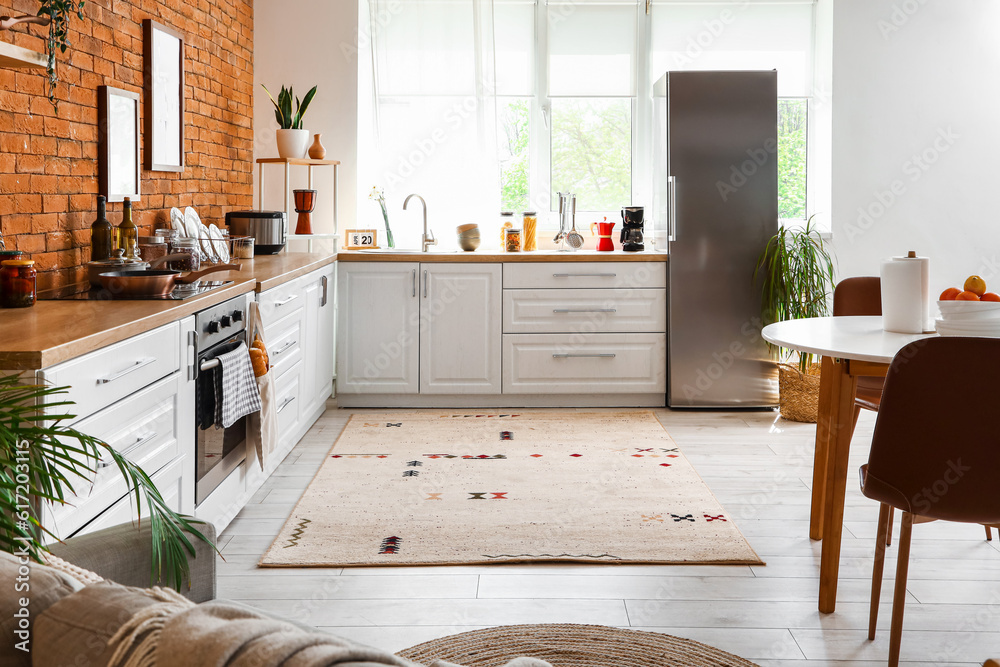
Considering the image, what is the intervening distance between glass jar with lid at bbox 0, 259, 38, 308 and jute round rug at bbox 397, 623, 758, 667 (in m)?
1.32

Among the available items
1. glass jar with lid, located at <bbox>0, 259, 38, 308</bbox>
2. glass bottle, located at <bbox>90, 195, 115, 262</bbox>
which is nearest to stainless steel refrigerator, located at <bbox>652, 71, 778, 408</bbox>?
glass bottle, located at <bbox>90, 195, 115, 262</bbox>

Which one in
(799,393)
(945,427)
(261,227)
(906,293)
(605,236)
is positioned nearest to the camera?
(945,427)

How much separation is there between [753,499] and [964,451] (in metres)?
1.44

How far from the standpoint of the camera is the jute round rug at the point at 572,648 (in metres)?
2.03

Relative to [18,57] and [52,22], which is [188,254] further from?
[18,57]

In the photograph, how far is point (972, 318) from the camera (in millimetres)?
2309

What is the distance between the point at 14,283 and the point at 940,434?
2.28m

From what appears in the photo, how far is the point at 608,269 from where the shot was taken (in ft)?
15.7

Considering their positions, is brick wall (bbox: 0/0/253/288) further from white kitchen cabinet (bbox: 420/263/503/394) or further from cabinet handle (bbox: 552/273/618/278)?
cabinet handle (bbox: 552/273/618/278)

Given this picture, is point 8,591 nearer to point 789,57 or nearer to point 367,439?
point 367,439

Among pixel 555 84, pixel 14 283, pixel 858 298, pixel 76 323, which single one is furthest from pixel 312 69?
A: pixel 76 323

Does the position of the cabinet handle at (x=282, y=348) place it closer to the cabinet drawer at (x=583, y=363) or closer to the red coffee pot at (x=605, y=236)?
the cabinet drawer at (x=583, y=363)

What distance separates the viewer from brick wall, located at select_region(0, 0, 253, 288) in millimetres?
2578

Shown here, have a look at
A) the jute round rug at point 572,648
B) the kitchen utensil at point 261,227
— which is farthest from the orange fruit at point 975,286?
the kitchen utensil at point 261,227
